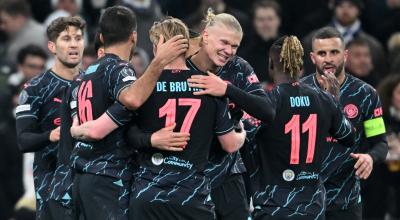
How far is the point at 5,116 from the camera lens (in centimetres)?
1564

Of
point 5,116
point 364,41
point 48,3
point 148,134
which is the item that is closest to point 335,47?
point 148,134

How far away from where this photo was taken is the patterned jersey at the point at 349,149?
10.9m

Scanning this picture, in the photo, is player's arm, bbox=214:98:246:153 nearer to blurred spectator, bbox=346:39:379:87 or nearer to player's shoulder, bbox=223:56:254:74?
player's shoulder, bbox=223:56:254:74

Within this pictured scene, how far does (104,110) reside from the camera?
9609 mm

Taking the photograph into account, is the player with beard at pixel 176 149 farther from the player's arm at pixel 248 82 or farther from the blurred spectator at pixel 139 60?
the blurred spectator at pixel 139 60

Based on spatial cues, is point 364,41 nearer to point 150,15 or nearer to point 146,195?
Result: point 150,15

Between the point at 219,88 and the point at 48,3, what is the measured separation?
372 inches

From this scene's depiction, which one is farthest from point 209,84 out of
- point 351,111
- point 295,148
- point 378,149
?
point 378,149

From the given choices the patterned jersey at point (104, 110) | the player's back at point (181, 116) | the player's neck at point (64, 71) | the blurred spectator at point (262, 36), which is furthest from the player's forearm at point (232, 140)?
the blurred spectator at point (262, 36)

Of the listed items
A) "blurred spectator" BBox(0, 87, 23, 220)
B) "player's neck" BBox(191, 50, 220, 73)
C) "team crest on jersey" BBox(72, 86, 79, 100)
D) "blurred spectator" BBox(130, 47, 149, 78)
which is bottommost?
"blurred spectator" BBox(0, 87, 23, 220)

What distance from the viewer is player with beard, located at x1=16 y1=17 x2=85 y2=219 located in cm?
1075

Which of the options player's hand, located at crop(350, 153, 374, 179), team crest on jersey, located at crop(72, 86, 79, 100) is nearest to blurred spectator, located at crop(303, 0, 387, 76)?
player's hand, located at crop(350, 153, 374, 179)

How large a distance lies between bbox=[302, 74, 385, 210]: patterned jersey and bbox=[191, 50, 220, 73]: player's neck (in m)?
1.36

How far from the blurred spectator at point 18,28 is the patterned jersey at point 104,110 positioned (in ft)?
25.1
